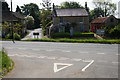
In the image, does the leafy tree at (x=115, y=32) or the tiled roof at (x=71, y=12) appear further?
the tiled roof at (x=71, y=12)

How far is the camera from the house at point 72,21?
52031 millimetres

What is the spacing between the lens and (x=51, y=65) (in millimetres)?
14836

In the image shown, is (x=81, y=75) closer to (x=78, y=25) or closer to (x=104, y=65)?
(x=104, y=65)

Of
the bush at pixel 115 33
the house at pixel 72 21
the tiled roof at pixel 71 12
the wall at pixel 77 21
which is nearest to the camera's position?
the bush at pixel 115 33

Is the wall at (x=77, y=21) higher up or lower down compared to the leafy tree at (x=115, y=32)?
higher up

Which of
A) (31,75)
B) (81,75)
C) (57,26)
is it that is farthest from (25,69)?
(57,26)

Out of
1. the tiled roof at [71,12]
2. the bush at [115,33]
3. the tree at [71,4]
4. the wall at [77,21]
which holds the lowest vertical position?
the bush at [115,33]

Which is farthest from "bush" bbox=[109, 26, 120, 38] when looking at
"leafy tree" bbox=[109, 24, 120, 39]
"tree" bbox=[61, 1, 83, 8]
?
"tree" bbox=[61, 1, 83, 8]

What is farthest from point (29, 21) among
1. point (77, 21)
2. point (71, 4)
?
point (77, 21)

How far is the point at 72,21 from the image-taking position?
52750 millimetres

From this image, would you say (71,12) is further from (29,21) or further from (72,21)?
(29,21)

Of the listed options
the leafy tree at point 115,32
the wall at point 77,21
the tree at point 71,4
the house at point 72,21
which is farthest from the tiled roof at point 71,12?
the tree at point 71,4

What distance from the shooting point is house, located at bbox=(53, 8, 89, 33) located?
171 ft

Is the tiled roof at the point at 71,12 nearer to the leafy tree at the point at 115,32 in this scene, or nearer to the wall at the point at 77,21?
the wall at the point at 77,21
